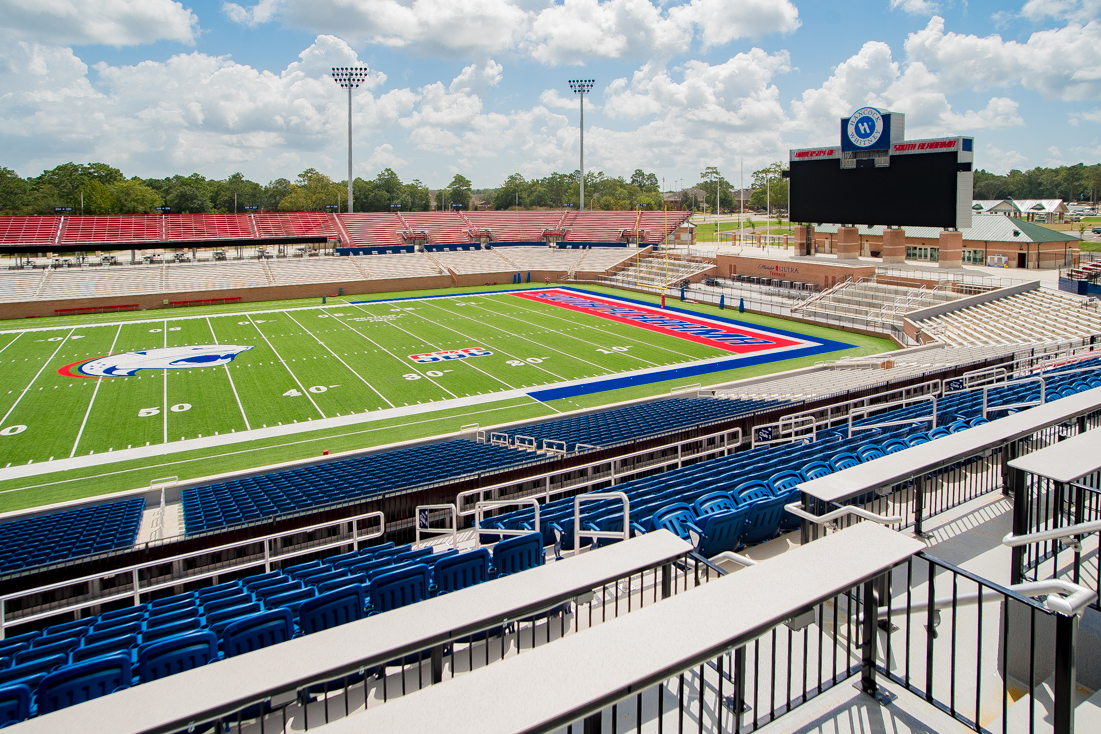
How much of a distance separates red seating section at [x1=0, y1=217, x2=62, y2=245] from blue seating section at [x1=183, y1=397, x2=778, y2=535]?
49.1 m

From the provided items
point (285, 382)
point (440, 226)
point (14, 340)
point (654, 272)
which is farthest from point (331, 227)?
point (285, 382)

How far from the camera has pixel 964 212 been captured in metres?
35.9

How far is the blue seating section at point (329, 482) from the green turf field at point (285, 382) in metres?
3.34

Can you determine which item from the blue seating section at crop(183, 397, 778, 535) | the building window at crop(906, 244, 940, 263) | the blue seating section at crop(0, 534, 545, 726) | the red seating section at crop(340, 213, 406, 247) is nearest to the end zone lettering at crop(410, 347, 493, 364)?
the blue seating section at crop(183, 397, 778, 535)

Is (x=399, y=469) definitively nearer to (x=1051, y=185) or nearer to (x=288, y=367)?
(x=288, y=367)

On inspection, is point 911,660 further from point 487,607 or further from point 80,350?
point 80,350

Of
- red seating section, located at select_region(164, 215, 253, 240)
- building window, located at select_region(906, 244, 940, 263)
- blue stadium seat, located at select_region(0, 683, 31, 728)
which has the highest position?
red seating section, located at select_region(164, 215, 253, 240)

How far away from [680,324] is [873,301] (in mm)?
10249

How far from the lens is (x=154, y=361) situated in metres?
31.2

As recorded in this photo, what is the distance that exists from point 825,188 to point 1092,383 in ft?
102

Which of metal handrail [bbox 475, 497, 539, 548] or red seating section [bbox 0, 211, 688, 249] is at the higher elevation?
red seating section [bbox 0, 211, 688, 249]

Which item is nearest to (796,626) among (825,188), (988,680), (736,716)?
(736,716)

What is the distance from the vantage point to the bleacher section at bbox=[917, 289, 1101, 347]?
28.3 meters

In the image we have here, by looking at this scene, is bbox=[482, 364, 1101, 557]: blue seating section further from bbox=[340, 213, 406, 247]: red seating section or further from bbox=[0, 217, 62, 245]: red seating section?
bbox=[0, 217, 62, 245]: red seating section
